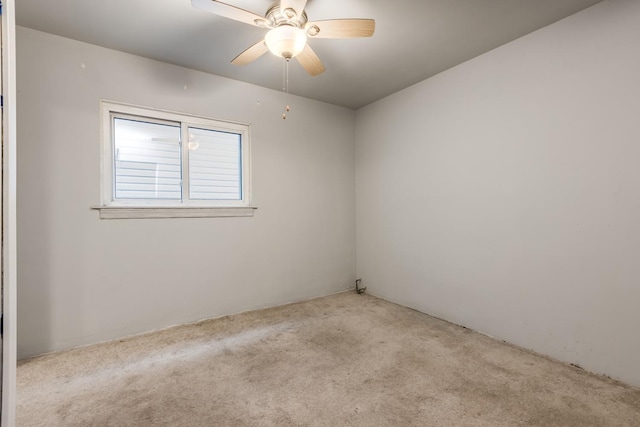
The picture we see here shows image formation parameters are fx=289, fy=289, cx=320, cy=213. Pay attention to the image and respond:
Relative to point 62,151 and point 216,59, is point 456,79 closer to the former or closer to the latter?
point 216,59

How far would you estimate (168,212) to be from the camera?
2.77 meters

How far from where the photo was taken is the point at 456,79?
2.82 m

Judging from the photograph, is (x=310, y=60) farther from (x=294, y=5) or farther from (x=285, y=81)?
(x=285, y=81)

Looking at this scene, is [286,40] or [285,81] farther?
[285,81]

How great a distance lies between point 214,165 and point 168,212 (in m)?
0.69

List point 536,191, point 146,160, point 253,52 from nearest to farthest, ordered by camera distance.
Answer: point 253,52 < point 536,191 < point 146,160

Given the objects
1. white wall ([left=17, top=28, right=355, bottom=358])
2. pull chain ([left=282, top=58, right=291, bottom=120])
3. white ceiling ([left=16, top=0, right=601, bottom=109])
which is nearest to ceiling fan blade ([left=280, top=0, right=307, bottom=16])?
white ceiling ([left=16, top=0, right=601, bottom=109])

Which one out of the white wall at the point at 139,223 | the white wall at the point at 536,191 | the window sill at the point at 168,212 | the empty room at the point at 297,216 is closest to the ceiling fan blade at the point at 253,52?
the empty room at the point at 297,216

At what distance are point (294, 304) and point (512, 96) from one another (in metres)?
3.02

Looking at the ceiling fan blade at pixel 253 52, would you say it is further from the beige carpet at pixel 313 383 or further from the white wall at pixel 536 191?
the beige carpet at pixel 313 383

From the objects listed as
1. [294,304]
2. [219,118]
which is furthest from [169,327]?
[219,118]

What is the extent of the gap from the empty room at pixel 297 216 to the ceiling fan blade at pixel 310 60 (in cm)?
2

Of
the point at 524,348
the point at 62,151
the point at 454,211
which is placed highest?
the point at 62,151

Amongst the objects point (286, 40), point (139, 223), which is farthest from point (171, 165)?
point (286, 40)
